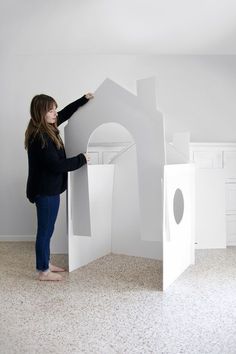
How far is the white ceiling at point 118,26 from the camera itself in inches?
93.8

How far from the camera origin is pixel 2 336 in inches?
57.5

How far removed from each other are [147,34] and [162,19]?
0.28 metres

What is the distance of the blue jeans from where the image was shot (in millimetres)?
2164

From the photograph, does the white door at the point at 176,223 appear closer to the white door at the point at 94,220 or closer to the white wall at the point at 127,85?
the white door at the point at 94,220

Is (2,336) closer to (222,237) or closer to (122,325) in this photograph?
(122,325)

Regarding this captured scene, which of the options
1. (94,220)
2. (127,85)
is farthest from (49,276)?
(127,85)

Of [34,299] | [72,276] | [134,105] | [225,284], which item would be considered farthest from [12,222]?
[225,284]

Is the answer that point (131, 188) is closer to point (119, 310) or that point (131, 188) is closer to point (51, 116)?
point (51, 116)

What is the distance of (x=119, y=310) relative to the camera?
172cm

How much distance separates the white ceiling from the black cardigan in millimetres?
1037

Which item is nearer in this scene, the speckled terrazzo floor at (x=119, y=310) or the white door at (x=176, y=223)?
the speckled terrazzo floor at (x=119, y=310)

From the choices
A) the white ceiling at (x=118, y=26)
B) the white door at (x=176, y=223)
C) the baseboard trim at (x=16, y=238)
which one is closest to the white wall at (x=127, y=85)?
the white ceiling at (x=118, y=26)

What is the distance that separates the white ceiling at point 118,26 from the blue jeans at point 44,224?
1.35 meters

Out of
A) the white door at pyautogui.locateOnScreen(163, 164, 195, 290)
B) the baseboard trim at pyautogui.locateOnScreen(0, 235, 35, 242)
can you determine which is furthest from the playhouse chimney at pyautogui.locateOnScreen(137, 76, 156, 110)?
the baseboard trim at pyautogui.locateOnScreen(0, 235, 35, 242)
